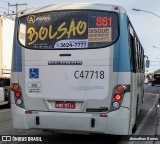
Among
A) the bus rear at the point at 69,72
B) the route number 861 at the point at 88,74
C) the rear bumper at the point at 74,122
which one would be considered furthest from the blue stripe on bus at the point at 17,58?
the route number 861 at the point at 88,74

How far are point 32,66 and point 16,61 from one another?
1.31ft

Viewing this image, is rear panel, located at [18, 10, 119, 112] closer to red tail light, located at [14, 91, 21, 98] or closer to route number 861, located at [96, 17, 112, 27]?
route number 861, located at [96, 17, 112, 27]

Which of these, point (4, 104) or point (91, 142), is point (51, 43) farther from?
point (4, 104)

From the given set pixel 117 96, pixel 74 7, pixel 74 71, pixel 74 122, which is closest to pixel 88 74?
pixel 74 71

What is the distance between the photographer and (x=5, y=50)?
1741cm

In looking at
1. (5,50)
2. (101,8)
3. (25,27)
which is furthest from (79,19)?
(5,50)

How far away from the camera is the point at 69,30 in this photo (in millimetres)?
8406

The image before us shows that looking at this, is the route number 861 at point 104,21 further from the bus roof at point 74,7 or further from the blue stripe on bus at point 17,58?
the blue stripe on bus at point 17,58

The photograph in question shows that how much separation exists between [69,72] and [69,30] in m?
0.88

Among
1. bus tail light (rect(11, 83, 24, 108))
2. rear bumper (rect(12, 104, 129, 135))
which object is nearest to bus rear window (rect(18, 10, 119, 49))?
bus tail light (rect(11, 83, 24, 108))

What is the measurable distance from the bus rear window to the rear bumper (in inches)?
55.0

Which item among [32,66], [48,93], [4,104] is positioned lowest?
[4,104]

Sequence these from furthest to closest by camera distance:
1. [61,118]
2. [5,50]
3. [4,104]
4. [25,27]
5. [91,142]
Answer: [4,104] → [5,50] → [91,142] → [25,27] → [61,118]

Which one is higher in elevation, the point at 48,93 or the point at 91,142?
the point at 48,93
